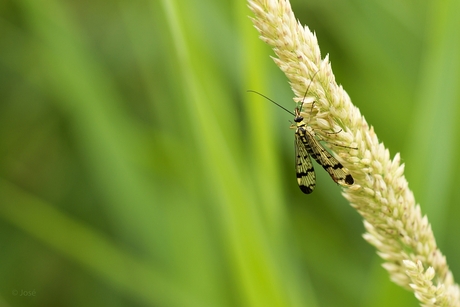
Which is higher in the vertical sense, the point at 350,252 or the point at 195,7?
the point at 195,7

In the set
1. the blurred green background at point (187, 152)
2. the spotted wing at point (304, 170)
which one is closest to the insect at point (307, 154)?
the spotted wing at point (304, 170)

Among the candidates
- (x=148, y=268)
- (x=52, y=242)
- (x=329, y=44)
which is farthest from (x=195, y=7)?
(x=52, y=242)

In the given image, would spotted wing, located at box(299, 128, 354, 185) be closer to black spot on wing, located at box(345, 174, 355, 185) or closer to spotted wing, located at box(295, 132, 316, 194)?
spotted wing, located at box(295, 132, 316, 194)

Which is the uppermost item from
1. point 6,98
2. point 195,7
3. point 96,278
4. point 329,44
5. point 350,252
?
point 329,44

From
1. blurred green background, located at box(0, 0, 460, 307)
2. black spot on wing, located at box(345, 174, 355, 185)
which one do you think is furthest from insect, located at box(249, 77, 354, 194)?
black spot on wing, located at box(345, 174, 355, 185)

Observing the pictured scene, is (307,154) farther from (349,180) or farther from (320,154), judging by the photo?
(349,180)

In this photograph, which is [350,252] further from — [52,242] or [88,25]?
[88,25]
